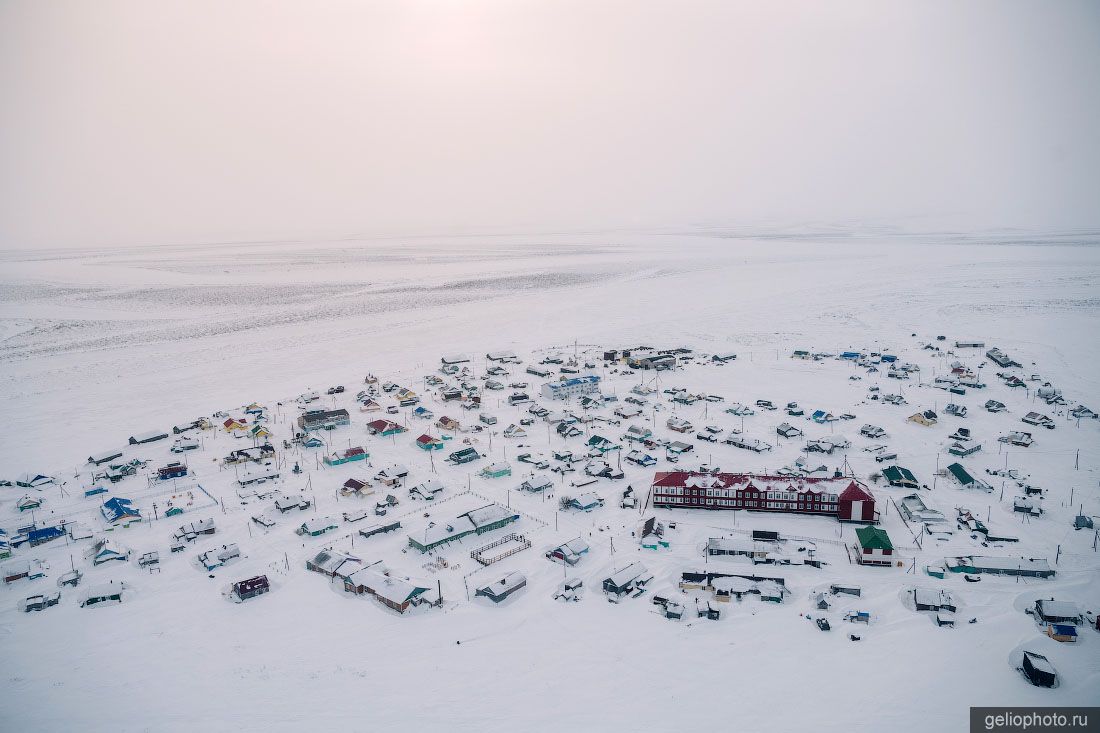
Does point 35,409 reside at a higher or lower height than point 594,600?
higher

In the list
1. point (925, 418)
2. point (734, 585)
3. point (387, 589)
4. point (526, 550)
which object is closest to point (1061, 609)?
point (734, 585)

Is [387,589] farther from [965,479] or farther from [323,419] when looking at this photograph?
[965,479]

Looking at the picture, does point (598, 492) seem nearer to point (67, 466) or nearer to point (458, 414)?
point (458, 414)

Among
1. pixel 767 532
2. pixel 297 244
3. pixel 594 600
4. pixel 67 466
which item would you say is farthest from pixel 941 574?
pixel 297 244

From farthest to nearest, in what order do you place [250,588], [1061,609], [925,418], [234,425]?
[234,425], [925,418], [250,588], [1061,609]

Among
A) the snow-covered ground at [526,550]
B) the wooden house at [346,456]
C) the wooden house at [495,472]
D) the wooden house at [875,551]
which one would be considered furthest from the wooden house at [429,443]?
the wooden house at [875,551]

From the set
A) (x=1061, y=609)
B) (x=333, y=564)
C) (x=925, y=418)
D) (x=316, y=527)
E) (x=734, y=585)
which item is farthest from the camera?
(x=925, y=418)

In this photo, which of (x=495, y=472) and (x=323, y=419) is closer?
(x=495, y=472)

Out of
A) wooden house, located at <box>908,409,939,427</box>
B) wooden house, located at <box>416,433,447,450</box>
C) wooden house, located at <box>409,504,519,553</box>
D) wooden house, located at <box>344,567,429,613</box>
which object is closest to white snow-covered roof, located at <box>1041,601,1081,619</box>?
wooden house, located at <box>908,409,939,427</box>

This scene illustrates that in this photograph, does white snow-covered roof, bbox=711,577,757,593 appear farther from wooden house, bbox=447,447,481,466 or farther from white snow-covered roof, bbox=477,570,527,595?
wooden house, bbox=447,447,481,466
